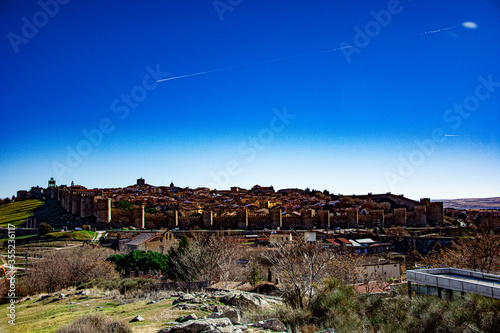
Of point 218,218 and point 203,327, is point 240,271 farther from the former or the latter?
point 218,218

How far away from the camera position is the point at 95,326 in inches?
279

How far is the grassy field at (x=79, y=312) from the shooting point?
8531mm

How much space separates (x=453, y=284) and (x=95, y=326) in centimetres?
722

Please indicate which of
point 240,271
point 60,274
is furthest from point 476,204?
point 60,274

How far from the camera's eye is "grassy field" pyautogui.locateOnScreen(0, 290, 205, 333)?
853 centimetres

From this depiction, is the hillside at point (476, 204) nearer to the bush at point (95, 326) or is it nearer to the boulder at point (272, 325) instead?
the boulder at point (272, 325)

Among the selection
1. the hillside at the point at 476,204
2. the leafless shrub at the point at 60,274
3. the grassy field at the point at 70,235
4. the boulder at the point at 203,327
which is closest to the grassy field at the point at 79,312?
the boulder at the point at 203,327

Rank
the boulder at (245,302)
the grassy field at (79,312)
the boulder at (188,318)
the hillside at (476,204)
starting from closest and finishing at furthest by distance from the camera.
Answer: the boulder at (188,318) → the grassy field at (79,312) → the boulder at (245,302) → the hillside at (476,204)

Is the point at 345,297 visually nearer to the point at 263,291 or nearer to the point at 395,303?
the point at 395,303

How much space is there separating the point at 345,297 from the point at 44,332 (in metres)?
6.73

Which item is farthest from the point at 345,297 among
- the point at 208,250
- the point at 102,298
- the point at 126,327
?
the point at 208,250

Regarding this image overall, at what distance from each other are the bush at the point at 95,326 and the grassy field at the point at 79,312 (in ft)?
1.83

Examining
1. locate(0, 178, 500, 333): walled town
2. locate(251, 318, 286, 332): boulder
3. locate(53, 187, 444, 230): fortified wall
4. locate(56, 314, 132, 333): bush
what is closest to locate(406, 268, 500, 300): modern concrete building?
locate(0, 178, 500, 333): walled town

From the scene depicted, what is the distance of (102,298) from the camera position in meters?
13.0
